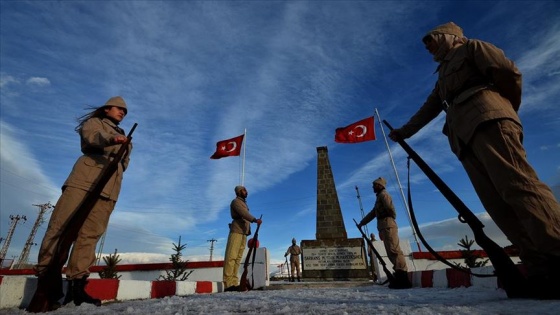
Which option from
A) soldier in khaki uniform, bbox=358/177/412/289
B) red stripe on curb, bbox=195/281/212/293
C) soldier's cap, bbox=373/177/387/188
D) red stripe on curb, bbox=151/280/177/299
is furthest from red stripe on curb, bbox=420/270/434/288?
red stripe on curb, bbox=151/280/177/299

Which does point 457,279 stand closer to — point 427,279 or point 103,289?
point 427,279

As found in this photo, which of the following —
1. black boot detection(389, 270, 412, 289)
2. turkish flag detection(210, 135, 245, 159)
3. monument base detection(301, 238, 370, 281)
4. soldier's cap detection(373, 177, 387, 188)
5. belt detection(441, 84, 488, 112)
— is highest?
turkish flag detection(210, 135, 245, 159)

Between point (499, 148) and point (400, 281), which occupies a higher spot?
point (499, 148)

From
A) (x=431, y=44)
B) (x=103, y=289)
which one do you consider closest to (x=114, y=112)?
(x=103, y=289)

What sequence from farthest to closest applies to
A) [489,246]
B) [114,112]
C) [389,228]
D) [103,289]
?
[389,228], [114,112], [103,289], [489,246]

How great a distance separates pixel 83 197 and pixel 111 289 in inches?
48.9

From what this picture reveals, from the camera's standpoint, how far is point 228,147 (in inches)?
503

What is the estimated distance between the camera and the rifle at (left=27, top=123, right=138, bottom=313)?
6.96ft

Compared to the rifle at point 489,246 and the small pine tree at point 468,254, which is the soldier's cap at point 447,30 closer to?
the rifle at point 489,246

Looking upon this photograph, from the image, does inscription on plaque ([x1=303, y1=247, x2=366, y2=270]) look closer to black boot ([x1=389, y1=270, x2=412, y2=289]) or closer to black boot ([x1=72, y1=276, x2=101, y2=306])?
black boot ([x1=389, y1=270, x2=412, y2=289])

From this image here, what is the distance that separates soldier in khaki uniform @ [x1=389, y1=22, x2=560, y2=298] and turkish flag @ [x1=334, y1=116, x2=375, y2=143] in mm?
9653

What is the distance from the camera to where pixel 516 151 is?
168 cm

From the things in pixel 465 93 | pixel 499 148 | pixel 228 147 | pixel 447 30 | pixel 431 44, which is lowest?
pixel 499 148

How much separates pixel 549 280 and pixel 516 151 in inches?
28.5
